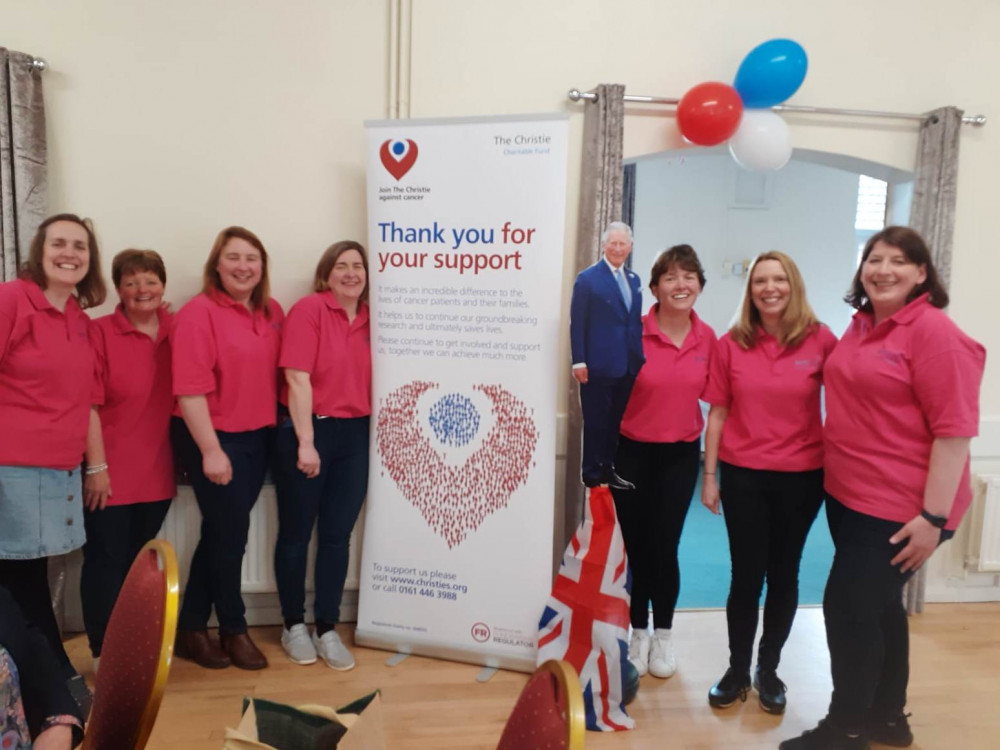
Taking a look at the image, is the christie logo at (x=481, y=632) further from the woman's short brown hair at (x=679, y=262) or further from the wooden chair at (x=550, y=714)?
the wooden chair at (x=550, y=714)

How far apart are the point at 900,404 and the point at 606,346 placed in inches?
34.2

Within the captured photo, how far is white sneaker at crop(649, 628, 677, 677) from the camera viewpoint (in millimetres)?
2557

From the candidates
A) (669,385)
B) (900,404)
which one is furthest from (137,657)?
(900,404)

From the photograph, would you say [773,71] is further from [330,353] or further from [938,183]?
[330,353]

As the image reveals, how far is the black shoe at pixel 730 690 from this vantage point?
2.37 m

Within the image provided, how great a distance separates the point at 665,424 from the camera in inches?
93.6

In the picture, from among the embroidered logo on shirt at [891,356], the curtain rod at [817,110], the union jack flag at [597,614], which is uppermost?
the curtain rod at [817,110]

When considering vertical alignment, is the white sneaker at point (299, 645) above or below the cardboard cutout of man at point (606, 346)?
below

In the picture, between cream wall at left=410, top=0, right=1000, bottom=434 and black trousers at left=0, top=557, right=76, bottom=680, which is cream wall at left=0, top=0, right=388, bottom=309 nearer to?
cream wall at left=410, top=0, right=1000, bottom=434

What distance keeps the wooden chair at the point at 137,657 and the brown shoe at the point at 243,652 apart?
4.47ft

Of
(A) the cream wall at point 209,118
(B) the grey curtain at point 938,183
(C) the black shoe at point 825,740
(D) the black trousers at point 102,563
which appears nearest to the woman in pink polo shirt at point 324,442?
(A) the cream wall at point 209,118

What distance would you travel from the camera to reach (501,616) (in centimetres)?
254

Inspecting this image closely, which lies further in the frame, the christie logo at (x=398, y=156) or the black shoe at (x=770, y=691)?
the christie logo at (x=398, y=156)

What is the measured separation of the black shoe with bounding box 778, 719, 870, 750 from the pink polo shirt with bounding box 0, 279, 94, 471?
2339 millimetres
